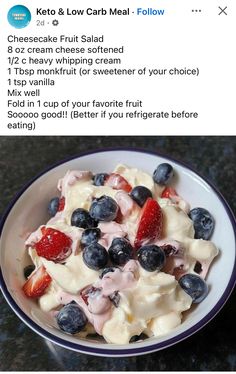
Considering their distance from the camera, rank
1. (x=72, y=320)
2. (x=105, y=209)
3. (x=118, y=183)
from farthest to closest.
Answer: (x=118, y=183), (x=105, y=209), (x=72, y=320)

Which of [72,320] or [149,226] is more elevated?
[149,226]

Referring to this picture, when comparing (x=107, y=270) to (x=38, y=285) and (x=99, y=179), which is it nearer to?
(x=38, y=285)

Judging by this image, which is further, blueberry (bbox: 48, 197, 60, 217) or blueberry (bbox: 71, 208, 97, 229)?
blueberry (bbox: 48, 197, 60, 217)

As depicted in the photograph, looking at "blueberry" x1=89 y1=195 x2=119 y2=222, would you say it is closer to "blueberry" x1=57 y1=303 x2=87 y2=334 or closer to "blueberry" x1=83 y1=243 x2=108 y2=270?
"blueberry" x1=83 y1=243 x2=108 y2=270

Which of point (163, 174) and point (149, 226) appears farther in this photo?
point (163, 174)

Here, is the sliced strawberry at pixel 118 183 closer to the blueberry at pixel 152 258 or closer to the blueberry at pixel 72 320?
the blueberry at pixel 152 258
